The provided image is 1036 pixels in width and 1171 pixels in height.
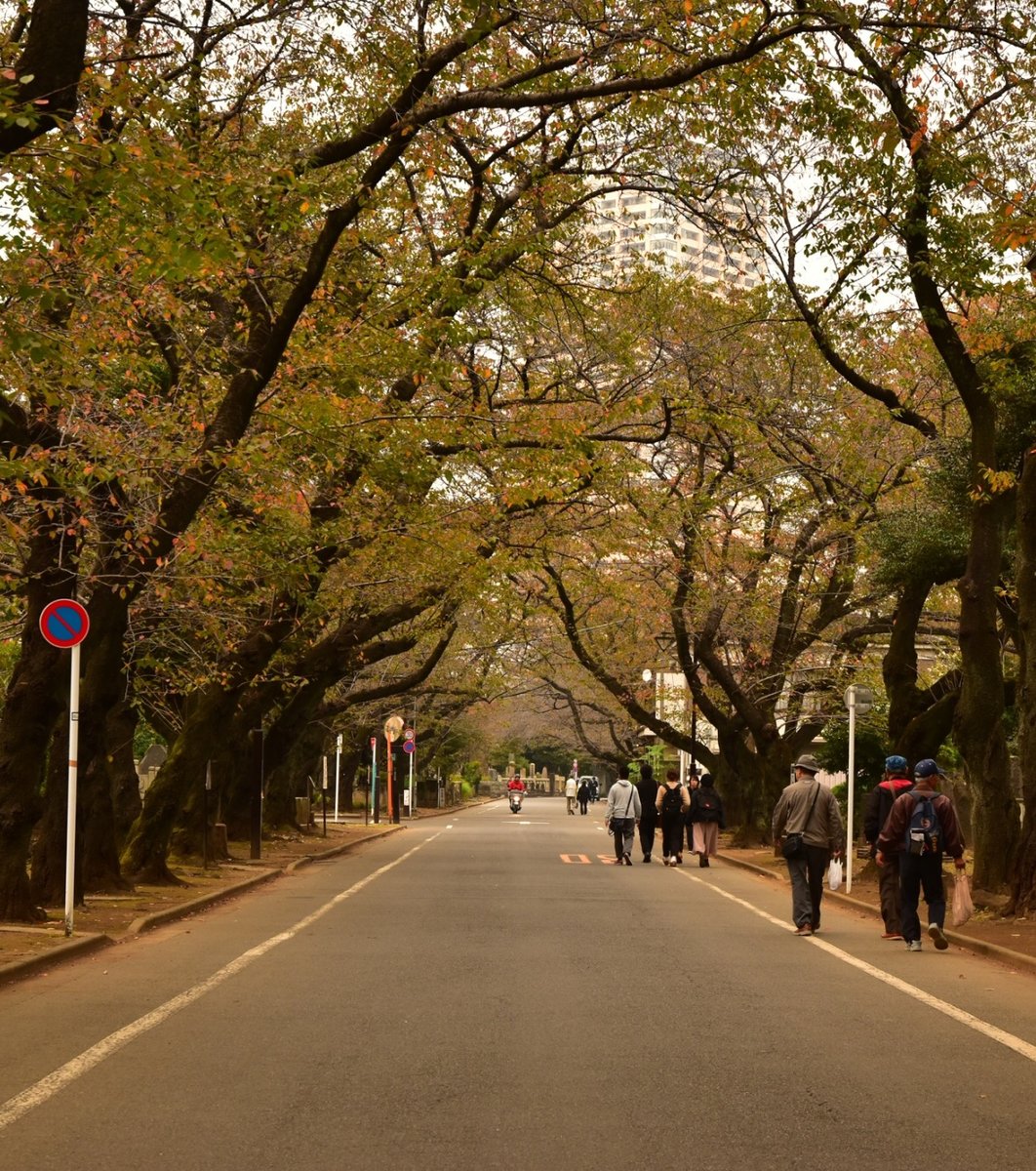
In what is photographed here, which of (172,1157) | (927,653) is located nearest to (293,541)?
(172,1157)

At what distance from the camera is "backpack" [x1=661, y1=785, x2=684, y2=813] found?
93.3 feet

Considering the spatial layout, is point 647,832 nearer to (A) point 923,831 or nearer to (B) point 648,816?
(B) point 648,816

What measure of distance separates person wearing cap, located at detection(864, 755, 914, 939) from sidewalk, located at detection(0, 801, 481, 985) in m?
7.16

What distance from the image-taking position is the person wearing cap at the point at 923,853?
13.8 m

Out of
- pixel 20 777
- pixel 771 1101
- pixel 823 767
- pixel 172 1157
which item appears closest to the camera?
pixel 172 1157

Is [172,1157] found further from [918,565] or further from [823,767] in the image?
[823,767]

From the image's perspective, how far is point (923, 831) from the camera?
13797 mm

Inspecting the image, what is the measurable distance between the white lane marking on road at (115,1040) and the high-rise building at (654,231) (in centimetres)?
949

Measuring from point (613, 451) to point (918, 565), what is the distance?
6543mm

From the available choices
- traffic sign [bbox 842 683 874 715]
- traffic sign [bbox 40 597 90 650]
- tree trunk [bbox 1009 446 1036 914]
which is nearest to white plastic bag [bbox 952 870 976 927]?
tree trunk [bbox 1009 446 1036 914]

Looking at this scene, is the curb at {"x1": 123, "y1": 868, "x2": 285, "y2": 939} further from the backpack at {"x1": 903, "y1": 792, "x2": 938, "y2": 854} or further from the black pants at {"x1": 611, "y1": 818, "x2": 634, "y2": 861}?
the black pants at {"x1": 611, "y1": 818, "x2": 634, "y2": 861}

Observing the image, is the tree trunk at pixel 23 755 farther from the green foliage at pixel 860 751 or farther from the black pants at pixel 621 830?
the green foliage at pixel 860 751

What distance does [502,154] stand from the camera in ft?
59.6

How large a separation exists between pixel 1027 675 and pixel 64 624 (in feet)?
32.4
